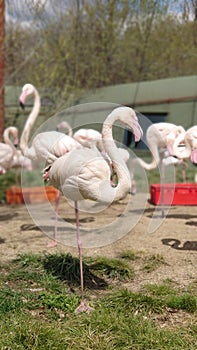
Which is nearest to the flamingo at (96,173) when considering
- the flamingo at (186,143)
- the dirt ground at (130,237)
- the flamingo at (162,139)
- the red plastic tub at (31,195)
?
the dirt ground at (130,237)

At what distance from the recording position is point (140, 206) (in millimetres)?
7281

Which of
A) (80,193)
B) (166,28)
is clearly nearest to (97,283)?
(80,193)

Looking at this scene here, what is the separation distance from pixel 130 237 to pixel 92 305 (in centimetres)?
211

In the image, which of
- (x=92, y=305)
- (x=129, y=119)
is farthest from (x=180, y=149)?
(x=92, y=305)

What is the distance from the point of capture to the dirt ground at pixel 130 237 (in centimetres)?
433

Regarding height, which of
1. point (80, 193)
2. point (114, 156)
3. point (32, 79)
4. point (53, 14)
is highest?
point (53, 14)

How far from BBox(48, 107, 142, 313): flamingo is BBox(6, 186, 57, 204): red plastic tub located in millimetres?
3958

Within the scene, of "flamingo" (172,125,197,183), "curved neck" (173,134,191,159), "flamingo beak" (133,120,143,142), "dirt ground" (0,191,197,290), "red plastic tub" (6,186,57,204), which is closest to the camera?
"flamingo beak" (133,120,143,142)

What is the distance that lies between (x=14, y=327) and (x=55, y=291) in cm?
→ 71

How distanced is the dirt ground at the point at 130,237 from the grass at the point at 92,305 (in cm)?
27

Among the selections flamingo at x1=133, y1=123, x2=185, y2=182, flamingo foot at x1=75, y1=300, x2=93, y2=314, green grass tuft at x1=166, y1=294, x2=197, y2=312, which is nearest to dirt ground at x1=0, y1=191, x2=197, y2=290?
green grass tuft at x1=166, y1=294, x2=197, y2=312

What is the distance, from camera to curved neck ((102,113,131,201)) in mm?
3379

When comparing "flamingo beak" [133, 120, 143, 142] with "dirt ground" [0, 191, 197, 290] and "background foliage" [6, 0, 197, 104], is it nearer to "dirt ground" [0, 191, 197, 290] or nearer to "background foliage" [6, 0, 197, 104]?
"dirt ground" [0, 191, 197, 290]

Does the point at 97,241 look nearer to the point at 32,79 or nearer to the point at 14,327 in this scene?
the point at 14,327
